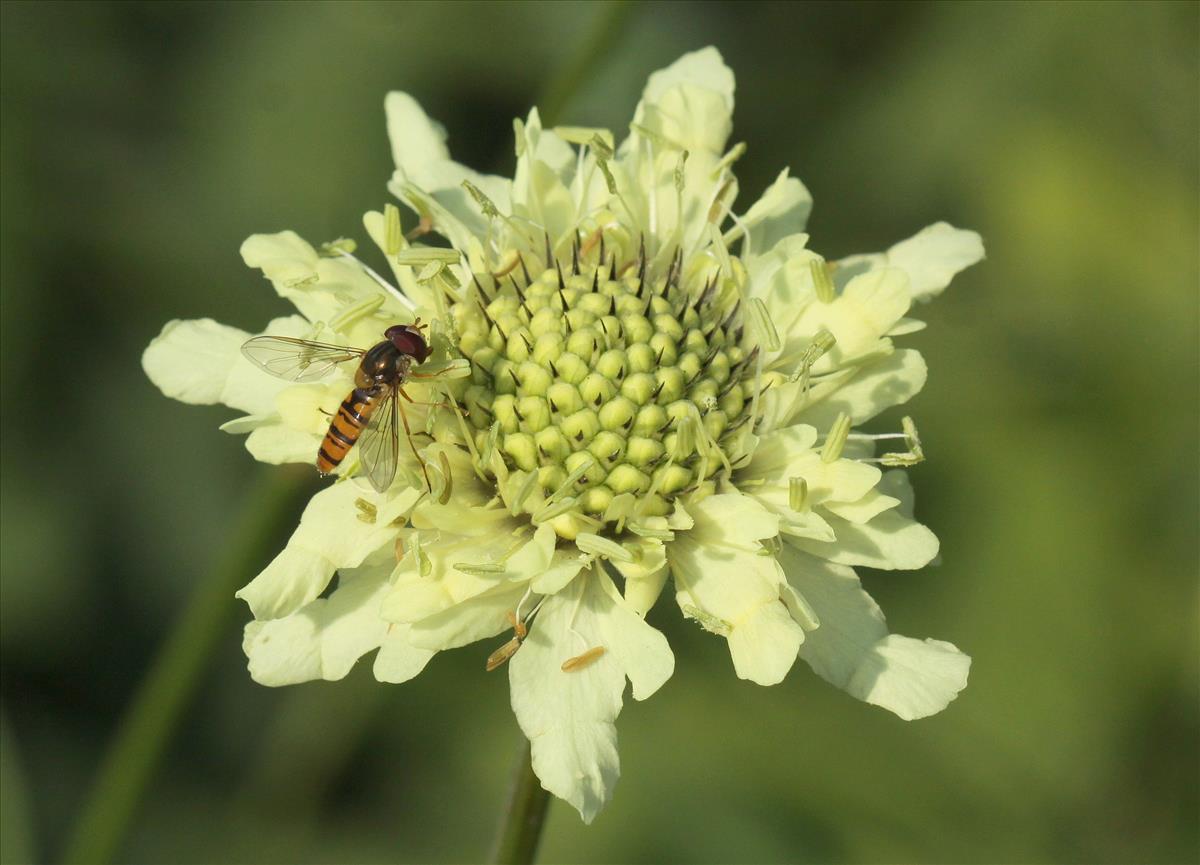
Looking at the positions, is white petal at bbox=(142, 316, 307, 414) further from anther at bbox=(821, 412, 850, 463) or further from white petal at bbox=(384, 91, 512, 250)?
anther at bbox=(821, 412, 850, 463)

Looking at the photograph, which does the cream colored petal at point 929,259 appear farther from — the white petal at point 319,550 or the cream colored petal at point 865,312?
the white petal at point 319,550

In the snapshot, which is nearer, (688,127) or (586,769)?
(586,769)

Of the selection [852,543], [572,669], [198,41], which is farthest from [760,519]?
[198,41]

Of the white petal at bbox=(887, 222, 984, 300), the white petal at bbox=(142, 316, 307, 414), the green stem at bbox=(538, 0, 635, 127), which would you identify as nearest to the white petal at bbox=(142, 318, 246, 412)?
the white petal at bbox=(142, 316, 307, 414)

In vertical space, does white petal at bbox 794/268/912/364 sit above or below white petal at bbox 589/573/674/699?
above

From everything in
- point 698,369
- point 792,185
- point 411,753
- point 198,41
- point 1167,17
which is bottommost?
point 411,753

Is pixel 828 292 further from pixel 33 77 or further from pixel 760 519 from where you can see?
pixel 33 77

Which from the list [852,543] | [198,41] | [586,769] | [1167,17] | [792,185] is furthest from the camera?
[198,41]
